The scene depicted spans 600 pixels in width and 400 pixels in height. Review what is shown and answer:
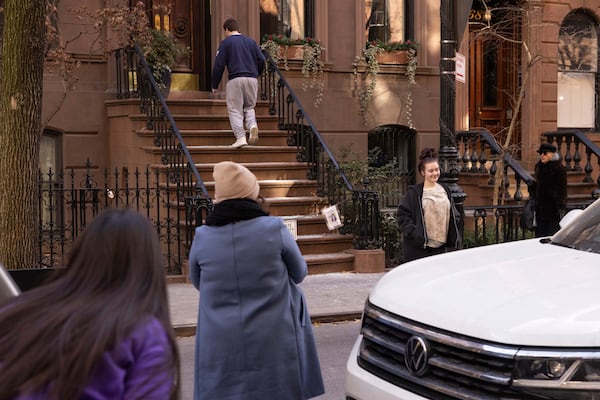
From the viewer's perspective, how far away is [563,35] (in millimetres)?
20125

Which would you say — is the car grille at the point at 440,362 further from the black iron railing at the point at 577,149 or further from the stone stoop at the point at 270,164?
the black iron railing at the point at 577,149

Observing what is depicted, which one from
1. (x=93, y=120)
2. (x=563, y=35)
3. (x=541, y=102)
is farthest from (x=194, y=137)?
(x=563, y=35)

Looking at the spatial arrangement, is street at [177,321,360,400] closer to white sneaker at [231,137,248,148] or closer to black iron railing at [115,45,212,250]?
black iron railing at [115,45,212,250]

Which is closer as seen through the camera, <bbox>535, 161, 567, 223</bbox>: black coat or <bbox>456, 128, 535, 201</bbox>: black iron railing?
<bbox>535, 161, 567, 223</bbox>: black coat

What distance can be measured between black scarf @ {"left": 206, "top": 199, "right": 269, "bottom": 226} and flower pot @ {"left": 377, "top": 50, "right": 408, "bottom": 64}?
42.8 feet

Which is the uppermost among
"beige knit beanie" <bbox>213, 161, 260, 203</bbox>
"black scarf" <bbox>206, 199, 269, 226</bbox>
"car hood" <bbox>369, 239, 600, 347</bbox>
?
"beige knit beanie" <bbox>213, 161, 260, 203</bbox>

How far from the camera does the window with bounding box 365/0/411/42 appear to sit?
17562mm

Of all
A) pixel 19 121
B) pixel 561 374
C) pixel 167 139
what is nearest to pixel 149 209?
pixel 167 139

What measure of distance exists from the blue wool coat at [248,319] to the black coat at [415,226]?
296 cm

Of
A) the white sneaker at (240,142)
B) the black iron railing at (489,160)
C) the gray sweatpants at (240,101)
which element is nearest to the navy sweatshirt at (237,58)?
the gray sweatpants at (240,101)

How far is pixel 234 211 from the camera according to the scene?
4723 millimetres

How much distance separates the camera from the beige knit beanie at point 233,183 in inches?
185

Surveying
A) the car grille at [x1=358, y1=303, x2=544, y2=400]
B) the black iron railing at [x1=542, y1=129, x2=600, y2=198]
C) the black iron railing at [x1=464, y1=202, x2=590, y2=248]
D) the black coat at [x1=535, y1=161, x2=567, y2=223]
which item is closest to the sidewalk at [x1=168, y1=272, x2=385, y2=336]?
the black iron railing at [x1=464, y1=202, x2=590, y2=248]

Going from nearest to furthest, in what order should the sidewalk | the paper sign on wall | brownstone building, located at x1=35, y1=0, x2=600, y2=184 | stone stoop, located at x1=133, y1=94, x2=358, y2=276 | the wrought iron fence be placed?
the sidewalk < the wrought iron fence < the paper sign on wall < stone stoop, located at x1=133, y1=94, x2=358, y2=276 < brownstone building, located at x1=35, y1=0, x2=600, y2=184
